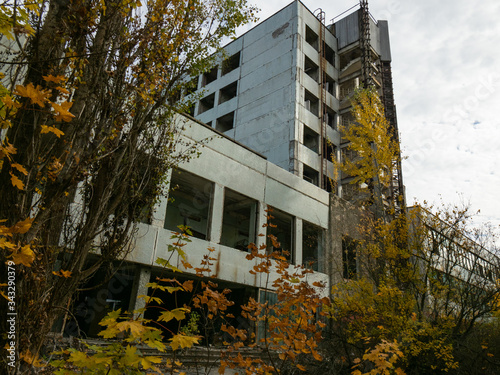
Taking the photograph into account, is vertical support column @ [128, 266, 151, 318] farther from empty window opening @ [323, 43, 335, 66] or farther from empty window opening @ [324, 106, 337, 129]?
empty window opening @ [323, 43, 335, 66]

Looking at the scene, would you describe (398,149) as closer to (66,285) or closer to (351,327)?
(351,327)

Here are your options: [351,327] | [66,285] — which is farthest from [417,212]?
[66,285]

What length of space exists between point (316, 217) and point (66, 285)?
14.2m

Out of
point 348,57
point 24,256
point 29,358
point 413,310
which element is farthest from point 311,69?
point 24,256

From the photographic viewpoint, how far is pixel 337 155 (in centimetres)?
2711

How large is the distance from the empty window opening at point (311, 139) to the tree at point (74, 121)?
62.4 feet

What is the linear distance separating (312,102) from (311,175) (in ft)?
20.4

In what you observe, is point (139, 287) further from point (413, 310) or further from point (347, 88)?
point (347, 88)

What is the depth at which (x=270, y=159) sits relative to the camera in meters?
24.0

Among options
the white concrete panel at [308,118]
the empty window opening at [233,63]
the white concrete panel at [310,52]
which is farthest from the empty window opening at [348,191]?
the empty window opening at [233,63]

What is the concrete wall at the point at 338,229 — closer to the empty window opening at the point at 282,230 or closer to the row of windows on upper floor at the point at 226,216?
the row of windows on upper floor at the point at 226,216

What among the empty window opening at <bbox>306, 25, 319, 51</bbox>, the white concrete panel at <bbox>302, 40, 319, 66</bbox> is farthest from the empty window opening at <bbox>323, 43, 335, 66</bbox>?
the white concrete panel at <bbox>302, 40, 319, 66</bbox>

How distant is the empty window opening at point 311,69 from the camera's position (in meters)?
26.5

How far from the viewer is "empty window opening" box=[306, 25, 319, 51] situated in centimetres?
2739
